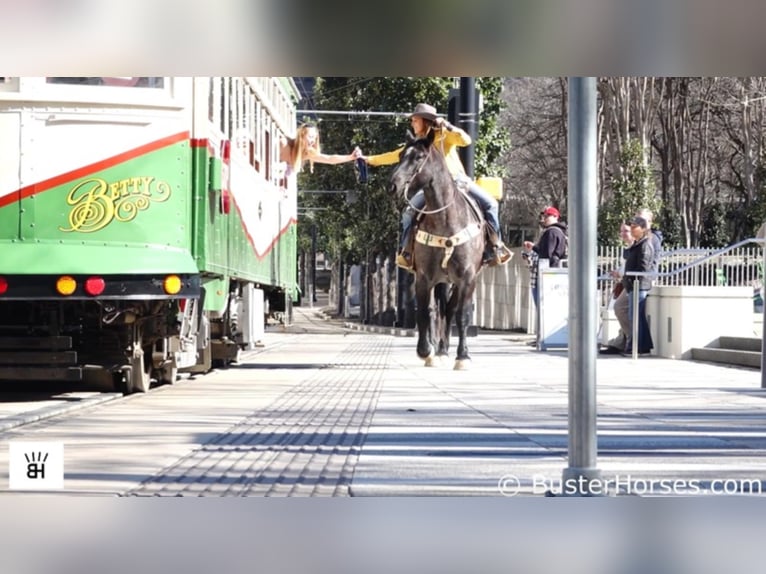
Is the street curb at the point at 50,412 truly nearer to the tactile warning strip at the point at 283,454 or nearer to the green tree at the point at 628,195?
the tactile warning strip at the point at 283,454

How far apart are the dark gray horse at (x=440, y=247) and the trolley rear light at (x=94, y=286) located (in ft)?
11.3

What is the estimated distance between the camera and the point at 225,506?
6129mm

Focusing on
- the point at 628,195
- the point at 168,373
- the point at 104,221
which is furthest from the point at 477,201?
the point at 628,195

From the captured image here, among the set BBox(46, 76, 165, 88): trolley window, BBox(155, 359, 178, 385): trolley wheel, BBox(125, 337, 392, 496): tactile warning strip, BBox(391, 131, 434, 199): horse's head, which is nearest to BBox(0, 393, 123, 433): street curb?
BBox(125, 337, 392, 496): tactile warning strip

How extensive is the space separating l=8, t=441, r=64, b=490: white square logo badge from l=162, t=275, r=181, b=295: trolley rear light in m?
4.06

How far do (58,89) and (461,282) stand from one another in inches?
182

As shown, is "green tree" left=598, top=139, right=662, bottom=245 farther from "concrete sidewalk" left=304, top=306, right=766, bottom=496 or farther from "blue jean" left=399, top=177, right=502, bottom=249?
"concrete sidewalk" left=304, top=306, right=766, bottom=496

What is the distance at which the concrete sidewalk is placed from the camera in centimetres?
626

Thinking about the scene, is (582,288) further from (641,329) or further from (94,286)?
(641,329)

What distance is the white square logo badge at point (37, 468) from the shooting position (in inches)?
244

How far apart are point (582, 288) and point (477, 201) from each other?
8.76 metres

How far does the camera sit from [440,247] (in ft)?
45.8
